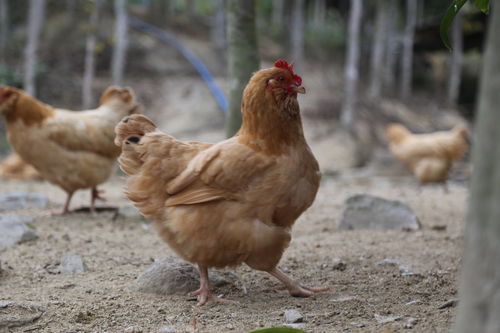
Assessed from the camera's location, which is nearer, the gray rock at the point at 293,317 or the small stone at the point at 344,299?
the gray rock at the point at 293,317

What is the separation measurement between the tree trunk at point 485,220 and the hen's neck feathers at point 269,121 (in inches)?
73.1

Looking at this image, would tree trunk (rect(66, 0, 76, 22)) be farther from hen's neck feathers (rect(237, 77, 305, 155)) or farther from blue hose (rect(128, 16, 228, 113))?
hen's neck feathers (rect(237, 77, 305, 155))

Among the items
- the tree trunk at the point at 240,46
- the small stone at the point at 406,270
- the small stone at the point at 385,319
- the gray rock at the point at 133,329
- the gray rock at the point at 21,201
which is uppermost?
the tree trunk at the point at 240,46

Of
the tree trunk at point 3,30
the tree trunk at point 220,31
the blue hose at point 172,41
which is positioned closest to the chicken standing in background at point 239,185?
the blue hose at point 172,41

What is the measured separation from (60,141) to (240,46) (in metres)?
2.56

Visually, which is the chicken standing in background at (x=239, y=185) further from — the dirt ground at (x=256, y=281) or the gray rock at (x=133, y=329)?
the gray rock at (x=133, y=329)

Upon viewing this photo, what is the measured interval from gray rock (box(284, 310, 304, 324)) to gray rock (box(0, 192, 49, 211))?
16.1 feet

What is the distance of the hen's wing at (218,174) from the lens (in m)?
3.29

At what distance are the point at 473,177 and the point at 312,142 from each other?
1177 centimetres

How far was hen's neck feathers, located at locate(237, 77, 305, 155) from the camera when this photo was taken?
133 inches

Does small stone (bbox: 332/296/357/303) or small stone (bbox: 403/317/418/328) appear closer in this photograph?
small stone (bbox: 403/317/418/328)

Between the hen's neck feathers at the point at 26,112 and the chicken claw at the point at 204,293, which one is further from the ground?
the hen's neck feathers at the point at 26,112

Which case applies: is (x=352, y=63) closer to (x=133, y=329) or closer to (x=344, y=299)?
(x=344, y=299)

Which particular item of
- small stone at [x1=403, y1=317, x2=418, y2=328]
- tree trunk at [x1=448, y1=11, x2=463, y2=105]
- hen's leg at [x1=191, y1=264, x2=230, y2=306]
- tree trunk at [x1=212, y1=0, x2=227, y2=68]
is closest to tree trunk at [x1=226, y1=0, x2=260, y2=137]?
hen's leg at [x1=191, y1=264, x2=230, y2=306]
